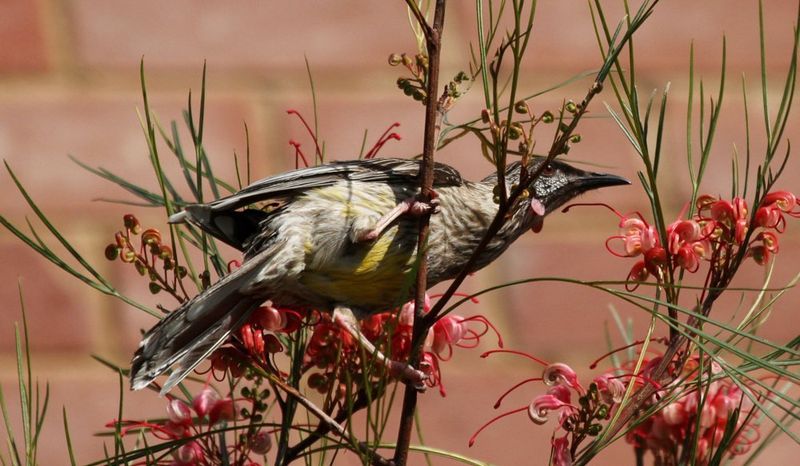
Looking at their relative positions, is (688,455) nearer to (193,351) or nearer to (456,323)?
(456,323)

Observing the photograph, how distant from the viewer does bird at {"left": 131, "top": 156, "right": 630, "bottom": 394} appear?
2.83ft

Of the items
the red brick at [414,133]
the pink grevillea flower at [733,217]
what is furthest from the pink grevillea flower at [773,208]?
the red brick at [414,133]

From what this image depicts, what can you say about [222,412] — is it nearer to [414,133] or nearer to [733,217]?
[733,217]

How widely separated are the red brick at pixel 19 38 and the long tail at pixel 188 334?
94cm

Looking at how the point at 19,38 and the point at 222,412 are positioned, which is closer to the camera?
the point at 222,412

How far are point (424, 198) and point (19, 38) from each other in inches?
46.6

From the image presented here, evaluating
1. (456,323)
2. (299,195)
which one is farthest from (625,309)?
(456,323)

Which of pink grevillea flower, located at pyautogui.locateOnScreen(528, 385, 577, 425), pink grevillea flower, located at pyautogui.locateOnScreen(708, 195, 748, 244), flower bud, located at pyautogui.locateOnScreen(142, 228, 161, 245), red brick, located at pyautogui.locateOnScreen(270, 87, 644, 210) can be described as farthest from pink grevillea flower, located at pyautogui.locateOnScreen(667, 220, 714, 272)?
red brick, located at pyautogui.locateOnScreen(270, 87, 644, 210)

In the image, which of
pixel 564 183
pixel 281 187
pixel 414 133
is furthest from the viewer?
pixel 414 133

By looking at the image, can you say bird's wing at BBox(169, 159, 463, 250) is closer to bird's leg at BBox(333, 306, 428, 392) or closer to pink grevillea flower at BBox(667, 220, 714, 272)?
bird's leg at BBox(333, 306, 428, 392)

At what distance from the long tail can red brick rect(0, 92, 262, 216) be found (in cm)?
78

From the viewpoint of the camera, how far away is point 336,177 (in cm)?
104

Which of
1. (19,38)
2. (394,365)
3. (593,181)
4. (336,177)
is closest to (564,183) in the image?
(593,181)

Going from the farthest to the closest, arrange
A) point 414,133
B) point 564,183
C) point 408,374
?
point 414,133 < point 564,183 < point 408,374
